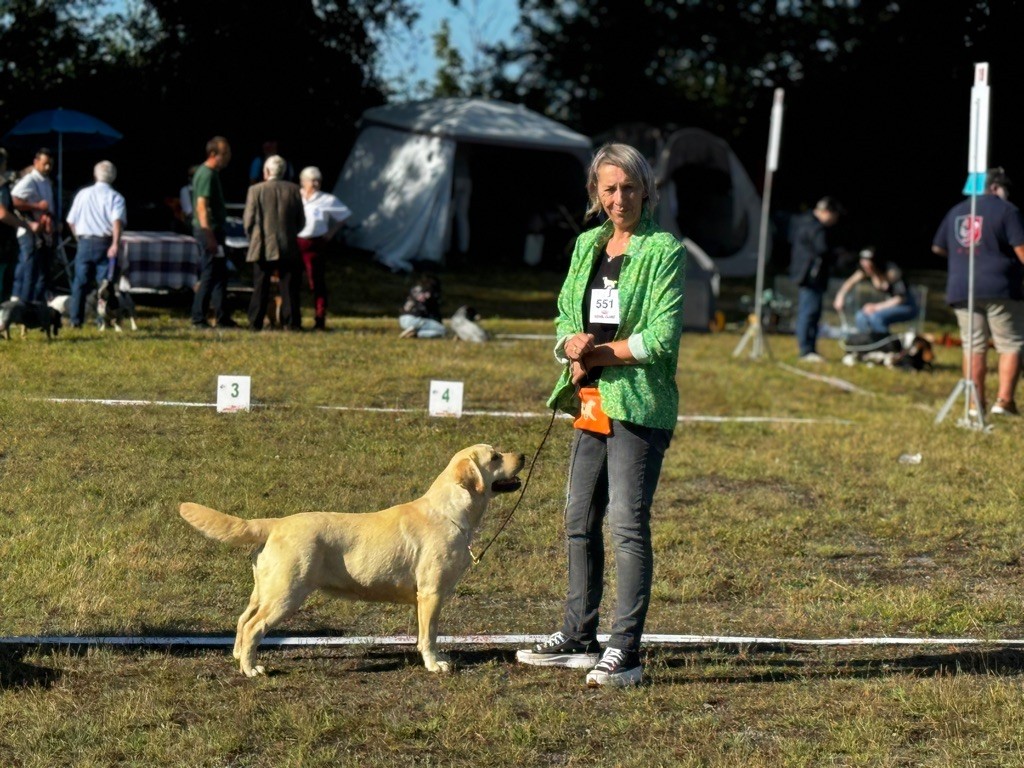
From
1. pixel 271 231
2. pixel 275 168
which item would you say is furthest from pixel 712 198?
pixel 271 231

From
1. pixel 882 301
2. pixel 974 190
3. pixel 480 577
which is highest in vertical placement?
pixel 974 190

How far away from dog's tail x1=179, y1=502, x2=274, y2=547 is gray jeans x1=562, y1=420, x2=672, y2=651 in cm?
103

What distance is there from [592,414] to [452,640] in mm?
1047

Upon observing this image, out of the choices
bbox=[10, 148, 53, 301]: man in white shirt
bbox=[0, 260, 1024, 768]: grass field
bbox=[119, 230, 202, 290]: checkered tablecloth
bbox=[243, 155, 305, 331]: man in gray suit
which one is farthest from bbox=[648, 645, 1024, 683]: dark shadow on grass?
bbox=[119, 230, 202, 290]: checkered tablecloth

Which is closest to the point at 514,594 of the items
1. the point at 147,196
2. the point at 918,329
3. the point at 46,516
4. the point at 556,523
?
the point at 556,523

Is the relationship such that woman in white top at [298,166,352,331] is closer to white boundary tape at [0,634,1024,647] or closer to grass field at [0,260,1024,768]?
grass field at [0,260,1024,768]

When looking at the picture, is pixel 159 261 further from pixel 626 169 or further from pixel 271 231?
pixel 626 169

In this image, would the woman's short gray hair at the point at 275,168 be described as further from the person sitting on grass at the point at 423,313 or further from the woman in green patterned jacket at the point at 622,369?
the woman in green patterned jacket at the point at 622,369

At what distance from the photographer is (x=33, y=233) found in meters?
12.9

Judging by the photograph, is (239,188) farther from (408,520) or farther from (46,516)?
(408,520)

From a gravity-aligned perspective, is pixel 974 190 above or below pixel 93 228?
above

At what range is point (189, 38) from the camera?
2292cm

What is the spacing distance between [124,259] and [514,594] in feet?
33.8

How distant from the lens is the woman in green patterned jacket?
14.5 feet
